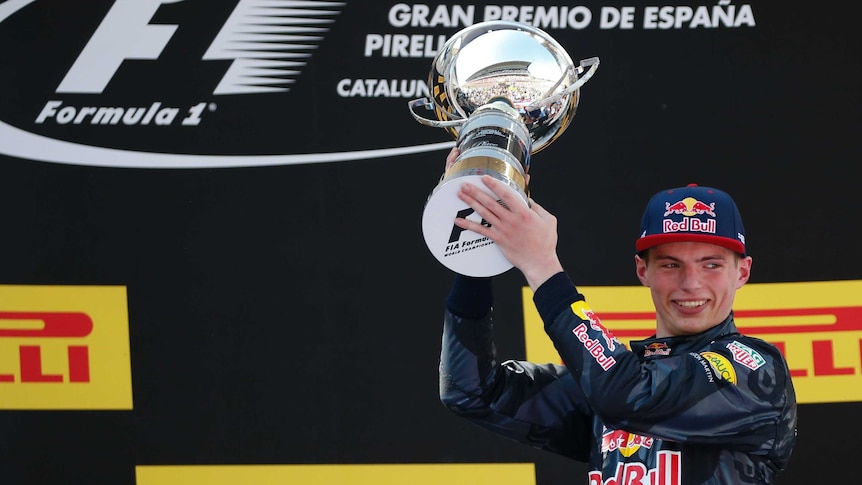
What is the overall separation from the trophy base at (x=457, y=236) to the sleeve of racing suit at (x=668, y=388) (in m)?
0.09

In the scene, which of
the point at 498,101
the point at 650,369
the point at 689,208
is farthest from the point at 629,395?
the point at 498,101

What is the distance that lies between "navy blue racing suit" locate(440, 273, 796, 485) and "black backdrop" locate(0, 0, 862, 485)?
1025 mm

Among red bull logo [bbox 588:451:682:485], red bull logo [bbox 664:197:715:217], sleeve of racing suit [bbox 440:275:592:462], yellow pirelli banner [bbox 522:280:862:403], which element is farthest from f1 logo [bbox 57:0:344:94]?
red bull logo [bbox 588:451:682:485]

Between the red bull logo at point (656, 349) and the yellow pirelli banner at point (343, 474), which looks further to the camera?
the yellow pirelli banner at point (343, 474)

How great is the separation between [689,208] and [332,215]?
1.41 m

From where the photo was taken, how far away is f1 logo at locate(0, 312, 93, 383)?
112 inches

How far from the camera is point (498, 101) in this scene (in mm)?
1617

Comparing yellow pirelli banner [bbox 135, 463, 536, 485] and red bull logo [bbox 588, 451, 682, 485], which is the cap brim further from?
yellow pirelli banner [bbox 135, 463, 536, 485]

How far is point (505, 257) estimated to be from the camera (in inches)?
50.6

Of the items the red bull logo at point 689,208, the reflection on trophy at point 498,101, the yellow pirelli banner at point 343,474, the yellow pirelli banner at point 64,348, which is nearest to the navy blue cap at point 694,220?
the red bull logo at point 689,208

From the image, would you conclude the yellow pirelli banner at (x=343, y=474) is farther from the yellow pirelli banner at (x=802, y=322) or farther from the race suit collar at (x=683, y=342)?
the race suit collar at (x=683, y=342)

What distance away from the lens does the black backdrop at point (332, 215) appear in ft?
8.83

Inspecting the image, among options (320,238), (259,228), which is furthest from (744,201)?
(259,228)

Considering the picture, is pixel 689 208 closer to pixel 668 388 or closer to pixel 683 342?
pixel 683 342
